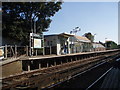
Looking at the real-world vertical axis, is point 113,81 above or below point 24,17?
below

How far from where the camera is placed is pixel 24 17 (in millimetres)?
24266

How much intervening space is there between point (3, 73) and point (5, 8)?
13.2 metres

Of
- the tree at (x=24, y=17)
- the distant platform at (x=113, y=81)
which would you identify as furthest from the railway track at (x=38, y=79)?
the tree at (x=24, y=17)

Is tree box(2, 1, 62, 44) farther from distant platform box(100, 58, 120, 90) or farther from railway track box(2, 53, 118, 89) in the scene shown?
distant platform box(100, 58, 120, 90)

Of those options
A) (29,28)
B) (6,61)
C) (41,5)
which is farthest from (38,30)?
(6,61)

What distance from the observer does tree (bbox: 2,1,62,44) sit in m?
21.1

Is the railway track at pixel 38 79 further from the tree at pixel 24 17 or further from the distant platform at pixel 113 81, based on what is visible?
the tree at pixel 24 17

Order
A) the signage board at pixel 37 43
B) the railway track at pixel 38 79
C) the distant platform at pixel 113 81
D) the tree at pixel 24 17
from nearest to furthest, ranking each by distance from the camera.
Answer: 1. the distant platform at pixel 113 81
2. the railway track at pixel 38 79
3. the signage board at pixel 37 43
4. the tree at pixel 24 17

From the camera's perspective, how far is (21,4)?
2327 centimetres

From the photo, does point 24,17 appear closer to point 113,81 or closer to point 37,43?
point 37,43

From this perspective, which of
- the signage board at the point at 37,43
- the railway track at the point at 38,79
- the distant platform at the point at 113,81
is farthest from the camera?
the signage board at the point at 37,43

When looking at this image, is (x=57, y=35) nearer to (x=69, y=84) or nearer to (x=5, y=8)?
(x=5, y=8)

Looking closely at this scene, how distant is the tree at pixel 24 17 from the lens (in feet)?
69.4

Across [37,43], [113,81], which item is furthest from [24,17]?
[113,81]
